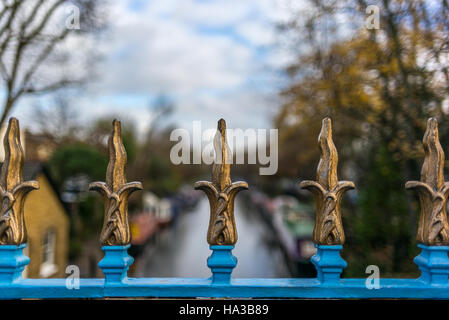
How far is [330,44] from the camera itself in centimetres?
1129

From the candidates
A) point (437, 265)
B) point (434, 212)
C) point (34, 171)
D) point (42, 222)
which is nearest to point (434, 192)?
point (434, 212)

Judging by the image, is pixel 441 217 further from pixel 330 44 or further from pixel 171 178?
pixel 171 178

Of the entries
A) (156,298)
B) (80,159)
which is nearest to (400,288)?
(156,298)

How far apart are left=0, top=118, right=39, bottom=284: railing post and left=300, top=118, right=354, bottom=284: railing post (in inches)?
64.7

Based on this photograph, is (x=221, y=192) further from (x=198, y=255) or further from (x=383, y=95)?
(x=198, y=255)

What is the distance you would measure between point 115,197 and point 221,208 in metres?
0.60

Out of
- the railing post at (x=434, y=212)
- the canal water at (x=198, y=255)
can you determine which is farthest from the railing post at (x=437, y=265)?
the canal water at (x=198, y=255)

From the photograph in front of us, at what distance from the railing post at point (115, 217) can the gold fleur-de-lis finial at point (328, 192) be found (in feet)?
3.41

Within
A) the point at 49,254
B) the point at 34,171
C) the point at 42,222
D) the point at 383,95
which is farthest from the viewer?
the point at 49,254

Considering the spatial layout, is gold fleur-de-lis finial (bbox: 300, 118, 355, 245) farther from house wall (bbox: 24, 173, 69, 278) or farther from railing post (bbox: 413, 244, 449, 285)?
house wall (bbox: 24, 173, 69, 278)

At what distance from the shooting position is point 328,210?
2016 mm

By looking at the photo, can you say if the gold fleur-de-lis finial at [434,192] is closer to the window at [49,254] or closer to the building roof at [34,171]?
the building roof at [34,171]

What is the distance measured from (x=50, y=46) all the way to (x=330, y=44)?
8151mm

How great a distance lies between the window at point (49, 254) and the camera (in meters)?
14.2
